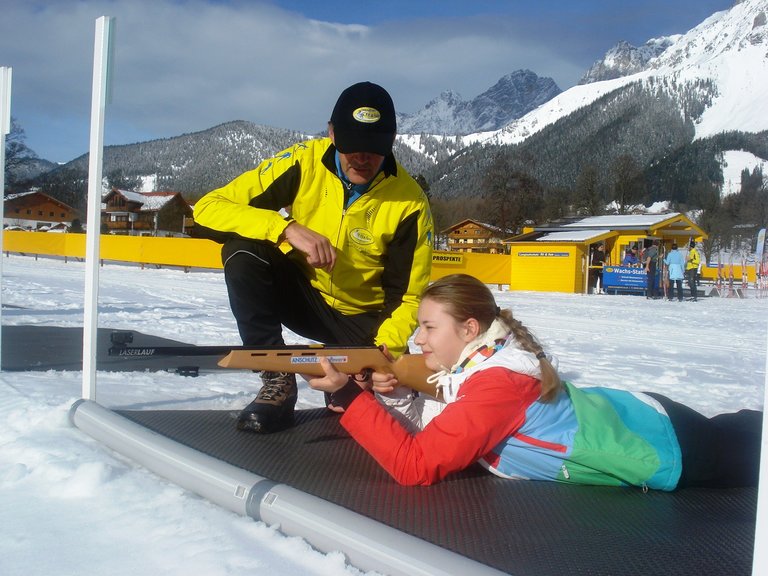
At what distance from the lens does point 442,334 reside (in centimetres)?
214

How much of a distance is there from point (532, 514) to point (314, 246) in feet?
4.26

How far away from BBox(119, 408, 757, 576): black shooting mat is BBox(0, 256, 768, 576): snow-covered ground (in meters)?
→ 0.27

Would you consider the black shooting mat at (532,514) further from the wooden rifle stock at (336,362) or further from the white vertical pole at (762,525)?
the white vertical pole at (762,525)

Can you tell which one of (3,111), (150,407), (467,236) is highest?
(467,236)

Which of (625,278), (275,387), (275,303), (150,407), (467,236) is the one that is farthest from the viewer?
(467,236)

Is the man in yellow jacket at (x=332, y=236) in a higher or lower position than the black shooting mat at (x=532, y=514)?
higher

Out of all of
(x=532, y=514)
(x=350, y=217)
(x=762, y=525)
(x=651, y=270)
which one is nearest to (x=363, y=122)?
(x=350, y=217)

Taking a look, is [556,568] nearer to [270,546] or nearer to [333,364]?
[270,546]

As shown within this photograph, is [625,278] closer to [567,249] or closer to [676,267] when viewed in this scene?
[567,249]

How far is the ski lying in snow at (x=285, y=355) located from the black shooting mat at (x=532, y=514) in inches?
13.2

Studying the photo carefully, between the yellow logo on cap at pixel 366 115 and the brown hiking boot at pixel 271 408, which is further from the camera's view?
the yellow logo on cap at pixel 366 115

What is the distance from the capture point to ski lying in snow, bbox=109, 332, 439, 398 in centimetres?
205

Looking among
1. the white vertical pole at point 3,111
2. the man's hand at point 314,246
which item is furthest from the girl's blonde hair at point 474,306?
the white vertical pole at point 3,111

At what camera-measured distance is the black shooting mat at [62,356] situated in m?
4.46
